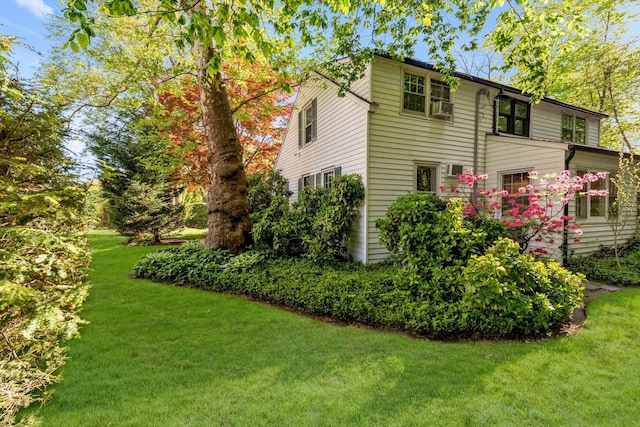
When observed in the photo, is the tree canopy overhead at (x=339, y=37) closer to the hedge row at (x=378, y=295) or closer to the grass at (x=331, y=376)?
the hedge row at (x=378, y=295)

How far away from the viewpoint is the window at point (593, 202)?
25.6ft

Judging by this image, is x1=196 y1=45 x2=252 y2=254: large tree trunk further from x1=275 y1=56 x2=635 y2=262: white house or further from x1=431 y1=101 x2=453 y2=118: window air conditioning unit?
x1=431 y1=101 x2=453 y2=118: window air conditioning unit

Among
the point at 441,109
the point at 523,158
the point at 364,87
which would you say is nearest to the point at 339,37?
the point at 364,87

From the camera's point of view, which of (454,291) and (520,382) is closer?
(520,382)

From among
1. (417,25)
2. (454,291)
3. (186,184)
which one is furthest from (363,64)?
(186,184)

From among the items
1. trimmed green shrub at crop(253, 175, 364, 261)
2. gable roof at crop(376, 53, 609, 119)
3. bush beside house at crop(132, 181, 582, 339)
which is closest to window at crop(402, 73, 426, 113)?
gable roof at crop(376, 53, 609, 119)

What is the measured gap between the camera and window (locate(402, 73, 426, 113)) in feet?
24.3

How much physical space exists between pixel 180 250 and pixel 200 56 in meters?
5.67

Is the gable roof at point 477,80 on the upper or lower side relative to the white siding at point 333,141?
upper

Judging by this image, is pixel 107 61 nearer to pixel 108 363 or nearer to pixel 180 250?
pixel 180 250

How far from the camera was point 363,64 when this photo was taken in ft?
21.0

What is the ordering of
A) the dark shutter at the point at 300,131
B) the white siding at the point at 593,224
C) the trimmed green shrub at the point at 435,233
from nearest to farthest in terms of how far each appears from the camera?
the trimmed green shrub at the point at 435,233 → the white siding at the point at 593,224 → the dark shutter at the point at 300,131

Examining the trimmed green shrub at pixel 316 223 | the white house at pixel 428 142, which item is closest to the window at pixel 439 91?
the white house at pixel 428 142

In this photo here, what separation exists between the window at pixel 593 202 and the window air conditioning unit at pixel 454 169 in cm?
302
